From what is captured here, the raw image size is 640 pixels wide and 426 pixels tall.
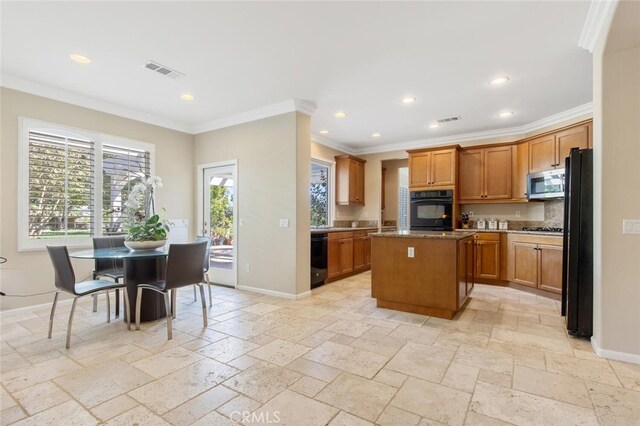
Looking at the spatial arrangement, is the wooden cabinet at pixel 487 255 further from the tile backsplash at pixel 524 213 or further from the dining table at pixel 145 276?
the dining table at pixel 145 276

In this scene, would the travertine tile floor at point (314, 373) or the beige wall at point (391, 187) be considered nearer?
the travertine tile floor at point (314, 373)

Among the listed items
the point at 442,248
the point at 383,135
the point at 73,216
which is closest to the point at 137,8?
the point at 73,216

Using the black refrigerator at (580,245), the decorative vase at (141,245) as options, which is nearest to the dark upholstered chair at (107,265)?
the decorative vase at (141,245)

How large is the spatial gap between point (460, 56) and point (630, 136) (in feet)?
4.96

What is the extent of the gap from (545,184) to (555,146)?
57cm

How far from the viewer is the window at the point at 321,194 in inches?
263

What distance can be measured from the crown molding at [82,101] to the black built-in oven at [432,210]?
4399 mm

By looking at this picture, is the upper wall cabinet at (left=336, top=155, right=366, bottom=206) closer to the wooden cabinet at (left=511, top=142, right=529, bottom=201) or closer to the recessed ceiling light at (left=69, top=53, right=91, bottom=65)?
the wooden cabinet at (left=511, top=142, right=529, bottom=201)

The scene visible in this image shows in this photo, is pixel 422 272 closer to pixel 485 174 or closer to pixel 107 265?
pixel 485 174

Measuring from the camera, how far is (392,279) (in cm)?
378

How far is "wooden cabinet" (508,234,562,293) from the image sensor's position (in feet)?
14.0

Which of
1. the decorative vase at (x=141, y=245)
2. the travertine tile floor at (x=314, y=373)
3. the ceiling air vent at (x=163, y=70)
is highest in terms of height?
the ceiling air vent at (x=163, y=70)

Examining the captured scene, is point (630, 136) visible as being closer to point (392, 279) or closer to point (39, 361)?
point (392, 279)

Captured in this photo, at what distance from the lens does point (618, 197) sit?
Answer: 248 cm
